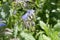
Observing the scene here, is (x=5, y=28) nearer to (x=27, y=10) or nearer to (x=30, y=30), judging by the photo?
(x=30, y=30)

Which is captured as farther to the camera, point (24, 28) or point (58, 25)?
point (58, 25)

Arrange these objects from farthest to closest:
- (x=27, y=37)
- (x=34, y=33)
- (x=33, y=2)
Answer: (x=33, y=2), (x=34, y=33), (x=27, y=37)

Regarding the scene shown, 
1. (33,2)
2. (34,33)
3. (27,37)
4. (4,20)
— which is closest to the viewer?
(27,37)

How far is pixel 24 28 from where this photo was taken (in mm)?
1695

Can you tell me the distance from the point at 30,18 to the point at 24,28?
10 cm

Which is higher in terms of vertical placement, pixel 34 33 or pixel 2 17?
pixel 2 17

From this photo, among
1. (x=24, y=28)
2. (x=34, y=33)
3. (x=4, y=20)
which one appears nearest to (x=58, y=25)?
(x=34, y=33)

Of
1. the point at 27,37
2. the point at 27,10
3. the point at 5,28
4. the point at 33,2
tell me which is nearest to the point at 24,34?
the point at 27,37

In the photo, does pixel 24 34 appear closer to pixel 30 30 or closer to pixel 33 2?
pixel 30 30

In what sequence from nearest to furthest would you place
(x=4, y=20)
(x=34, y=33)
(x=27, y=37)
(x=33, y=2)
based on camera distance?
(x=27, y=37) → (x=4, y=20) → (x=34, y=33) → (x=33, y=2)

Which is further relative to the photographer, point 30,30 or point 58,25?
point 58,25

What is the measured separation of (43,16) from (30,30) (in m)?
0.42

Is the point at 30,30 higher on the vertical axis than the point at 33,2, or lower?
lower

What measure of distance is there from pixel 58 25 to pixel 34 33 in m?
0.25
